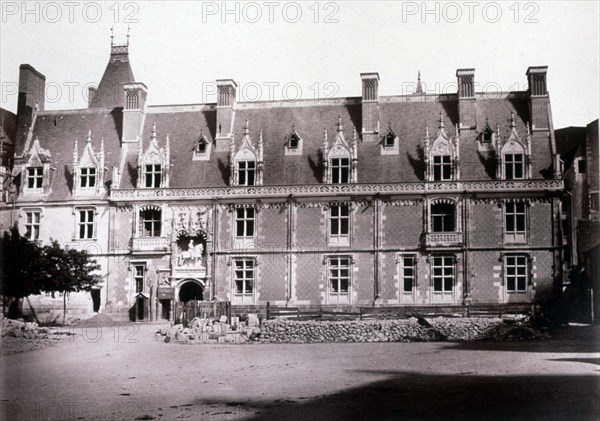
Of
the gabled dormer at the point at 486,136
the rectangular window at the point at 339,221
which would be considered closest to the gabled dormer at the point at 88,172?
the rectangular window at the point at 339,221

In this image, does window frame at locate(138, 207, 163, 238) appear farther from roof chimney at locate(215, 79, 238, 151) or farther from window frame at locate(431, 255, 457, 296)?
window frame at locate(431, 255, 457, 296)

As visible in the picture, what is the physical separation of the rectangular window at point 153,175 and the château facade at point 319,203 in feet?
0.22

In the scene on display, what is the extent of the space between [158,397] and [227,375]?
3.42 meters

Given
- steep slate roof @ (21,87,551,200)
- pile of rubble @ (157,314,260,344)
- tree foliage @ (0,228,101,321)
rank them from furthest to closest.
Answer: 1. steep slate roof @ (21,87,551,200)
2. pile of rubble @ (157,314,260,344)
3. tree foliage @ (0,228,101,321)

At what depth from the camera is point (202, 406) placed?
15586 millimetres

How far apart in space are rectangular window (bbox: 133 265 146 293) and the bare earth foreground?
10.2 m

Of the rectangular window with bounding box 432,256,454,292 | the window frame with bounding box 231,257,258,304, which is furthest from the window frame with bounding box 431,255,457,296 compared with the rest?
the window frame with bounding box 231,257,258,304

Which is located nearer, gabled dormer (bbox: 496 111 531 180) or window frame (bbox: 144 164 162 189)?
gabled dormer (bbox: 496 111 531 180)

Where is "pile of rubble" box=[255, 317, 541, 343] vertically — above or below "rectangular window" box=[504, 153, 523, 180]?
below

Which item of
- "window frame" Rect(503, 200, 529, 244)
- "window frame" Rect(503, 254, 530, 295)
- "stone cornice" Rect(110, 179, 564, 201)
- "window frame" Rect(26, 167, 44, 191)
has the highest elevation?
"window frame" Rect(26, 167, 44, 191)

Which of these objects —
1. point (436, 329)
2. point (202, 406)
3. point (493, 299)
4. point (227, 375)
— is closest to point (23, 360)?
point (227, 375)

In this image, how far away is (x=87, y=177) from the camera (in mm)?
37281

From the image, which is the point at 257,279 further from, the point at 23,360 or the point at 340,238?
the point at 23,360

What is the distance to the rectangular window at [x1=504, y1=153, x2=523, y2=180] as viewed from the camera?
121 feet
